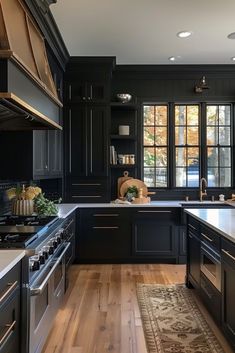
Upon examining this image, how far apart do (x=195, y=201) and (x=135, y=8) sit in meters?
2.99

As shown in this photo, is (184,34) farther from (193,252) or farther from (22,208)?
(22,208)

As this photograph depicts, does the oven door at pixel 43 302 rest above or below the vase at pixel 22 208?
below

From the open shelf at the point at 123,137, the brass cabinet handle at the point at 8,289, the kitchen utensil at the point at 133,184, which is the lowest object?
the brass cabinet handle at the point at 8,289

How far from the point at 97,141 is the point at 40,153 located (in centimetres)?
143

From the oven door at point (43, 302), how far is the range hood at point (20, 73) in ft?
3.79

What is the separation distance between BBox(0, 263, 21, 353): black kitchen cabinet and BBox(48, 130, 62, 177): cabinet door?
8.40ft

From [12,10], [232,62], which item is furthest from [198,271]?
[232,62]

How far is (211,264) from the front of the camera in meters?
2.89

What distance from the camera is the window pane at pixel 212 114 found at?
5641mm

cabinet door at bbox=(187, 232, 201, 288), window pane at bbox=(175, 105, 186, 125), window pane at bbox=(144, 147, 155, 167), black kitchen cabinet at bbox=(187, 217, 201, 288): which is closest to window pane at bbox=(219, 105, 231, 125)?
window pane at bbox=(175, 105, 186, 125)

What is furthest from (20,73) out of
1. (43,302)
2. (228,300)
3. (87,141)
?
(87,141)

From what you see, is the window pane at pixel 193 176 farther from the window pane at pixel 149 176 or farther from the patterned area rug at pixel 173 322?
the patterned area rug at pixel 173 322

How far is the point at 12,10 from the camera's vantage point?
7.77ft

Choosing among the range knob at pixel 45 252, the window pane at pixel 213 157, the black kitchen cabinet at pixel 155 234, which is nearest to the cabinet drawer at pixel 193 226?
the black kitchen cabinet at pixel 155 234
